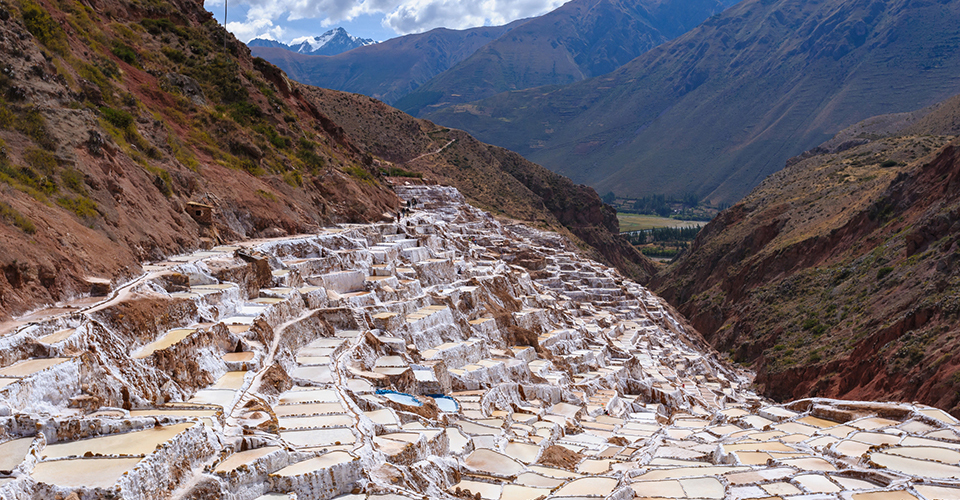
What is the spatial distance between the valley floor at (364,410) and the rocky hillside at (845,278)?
908 cm

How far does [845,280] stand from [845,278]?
24.0 inches

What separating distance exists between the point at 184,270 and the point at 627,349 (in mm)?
30795

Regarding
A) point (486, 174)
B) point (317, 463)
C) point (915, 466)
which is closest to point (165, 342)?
point (317, 463)

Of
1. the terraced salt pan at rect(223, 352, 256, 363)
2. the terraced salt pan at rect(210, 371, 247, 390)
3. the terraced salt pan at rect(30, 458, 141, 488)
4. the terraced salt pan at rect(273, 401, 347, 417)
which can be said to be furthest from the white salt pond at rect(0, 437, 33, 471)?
the terraced salt pan at rect(223, 352, 256, 363)

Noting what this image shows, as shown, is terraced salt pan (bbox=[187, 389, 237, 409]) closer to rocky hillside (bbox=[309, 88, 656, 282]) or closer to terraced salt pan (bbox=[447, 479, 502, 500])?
terraced salt pan (bbox=[447, 479, 502, 500])

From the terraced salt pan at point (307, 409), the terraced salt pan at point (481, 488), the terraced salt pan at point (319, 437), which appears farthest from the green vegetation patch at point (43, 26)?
the terraced salt pan at point (481, 488)

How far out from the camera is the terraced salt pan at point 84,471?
1085 cm

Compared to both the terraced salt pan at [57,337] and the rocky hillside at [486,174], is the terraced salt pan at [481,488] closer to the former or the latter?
the terraced salt pan at [57,337]

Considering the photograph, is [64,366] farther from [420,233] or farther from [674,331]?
[674,331]

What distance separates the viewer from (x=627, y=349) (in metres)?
45.1

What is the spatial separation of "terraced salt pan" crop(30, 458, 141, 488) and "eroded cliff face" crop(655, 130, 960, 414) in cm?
2761

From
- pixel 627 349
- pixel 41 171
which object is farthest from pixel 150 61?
pixel 627 349

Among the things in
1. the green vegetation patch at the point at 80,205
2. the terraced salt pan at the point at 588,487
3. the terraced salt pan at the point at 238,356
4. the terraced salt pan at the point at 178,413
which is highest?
the green vegetation patch at the point at 80,205

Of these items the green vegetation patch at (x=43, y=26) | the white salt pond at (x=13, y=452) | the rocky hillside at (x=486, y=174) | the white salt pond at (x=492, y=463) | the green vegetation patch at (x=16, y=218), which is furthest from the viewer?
the rocky hillside at (x=486, y=174)
